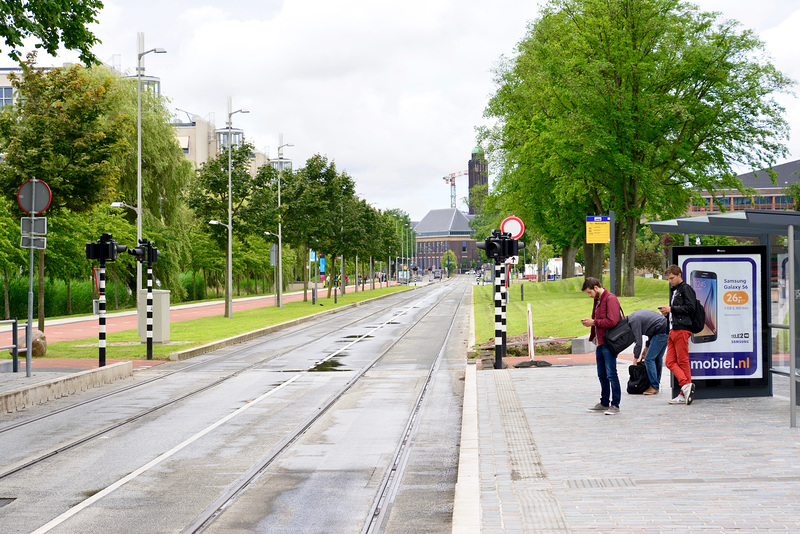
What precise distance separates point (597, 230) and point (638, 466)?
1498 centimetres

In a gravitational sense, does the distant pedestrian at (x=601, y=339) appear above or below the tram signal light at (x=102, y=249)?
below

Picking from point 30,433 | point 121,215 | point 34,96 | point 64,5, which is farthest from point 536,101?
point 30,433

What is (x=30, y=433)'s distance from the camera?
10547mm

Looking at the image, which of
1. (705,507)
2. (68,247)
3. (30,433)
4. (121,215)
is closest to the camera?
(705,507)

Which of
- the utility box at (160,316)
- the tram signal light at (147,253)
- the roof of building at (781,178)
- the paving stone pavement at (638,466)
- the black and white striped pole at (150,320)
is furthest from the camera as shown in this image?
the roof of building at (781,178)

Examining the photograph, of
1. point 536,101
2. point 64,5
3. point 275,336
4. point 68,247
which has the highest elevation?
point 536,101

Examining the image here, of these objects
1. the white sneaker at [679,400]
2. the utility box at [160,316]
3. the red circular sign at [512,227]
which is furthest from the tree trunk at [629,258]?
the white sneaker at [679,400]

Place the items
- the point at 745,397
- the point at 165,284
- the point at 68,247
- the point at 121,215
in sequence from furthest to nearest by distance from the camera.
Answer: the point at 165,284 < the point at 121,215 < the point at 68,247 < the point at 745,397

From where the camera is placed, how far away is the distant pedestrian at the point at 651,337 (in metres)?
11.9

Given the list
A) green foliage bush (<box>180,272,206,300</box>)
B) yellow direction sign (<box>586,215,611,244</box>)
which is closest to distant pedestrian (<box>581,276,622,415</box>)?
yellow direction sign (<box>586,215,611,244</box>)

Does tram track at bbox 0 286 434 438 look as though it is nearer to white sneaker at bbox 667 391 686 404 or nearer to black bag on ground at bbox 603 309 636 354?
black bag on ground at bbox 603 309 636 354

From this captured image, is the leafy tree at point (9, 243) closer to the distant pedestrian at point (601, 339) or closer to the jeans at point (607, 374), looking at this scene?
the distant pedestrian at point (601, 339)

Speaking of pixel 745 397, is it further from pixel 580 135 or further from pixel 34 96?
pixel 580 135

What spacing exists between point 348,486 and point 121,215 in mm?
38711
